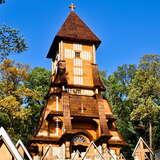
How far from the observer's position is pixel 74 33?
38.0m

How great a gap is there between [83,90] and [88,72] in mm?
2043

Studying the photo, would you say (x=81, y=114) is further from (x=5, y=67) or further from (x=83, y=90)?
(x=5, y=67)

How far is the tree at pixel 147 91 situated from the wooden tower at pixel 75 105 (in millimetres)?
3997

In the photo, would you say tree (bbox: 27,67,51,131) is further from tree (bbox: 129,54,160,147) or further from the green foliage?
tree (bbox: 129,54,160,147)

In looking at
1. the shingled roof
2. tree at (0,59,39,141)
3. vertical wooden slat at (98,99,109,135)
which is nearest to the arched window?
vertical wooden slat at (98,99,109,135)

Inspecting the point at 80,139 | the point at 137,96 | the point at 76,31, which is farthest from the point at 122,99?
the point at 80,139

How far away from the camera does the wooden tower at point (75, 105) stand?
31.7 metres

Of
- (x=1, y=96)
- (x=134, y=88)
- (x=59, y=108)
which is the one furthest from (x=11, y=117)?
(x=134, y=88)

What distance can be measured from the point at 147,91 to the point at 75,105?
8763 mm

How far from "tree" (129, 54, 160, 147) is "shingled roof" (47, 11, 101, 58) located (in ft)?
18.3

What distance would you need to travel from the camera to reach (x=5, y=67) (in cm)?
3578

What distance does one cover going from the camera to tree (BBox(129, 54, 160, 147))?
3703cm

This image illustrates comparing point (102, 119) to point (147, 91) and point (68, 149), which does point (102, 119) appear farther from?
point (147, 91)

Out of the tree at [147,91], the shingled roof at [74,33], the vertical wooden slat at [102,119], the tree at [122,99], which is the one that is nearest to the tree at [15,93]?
the shingled roof at [74,33]
